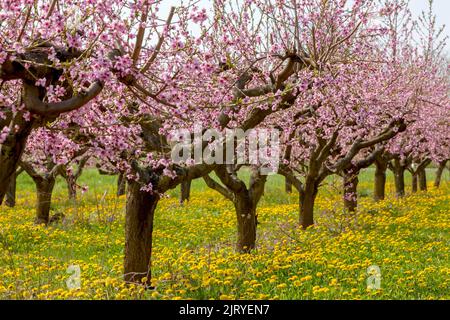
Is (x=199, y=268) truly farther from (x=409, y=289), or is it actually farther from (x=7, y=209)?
(x=7, y=209)

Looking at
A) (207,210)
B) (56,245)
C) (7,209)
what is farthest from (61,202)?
(56,245)

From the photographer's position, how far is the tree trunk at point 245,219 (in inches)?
478

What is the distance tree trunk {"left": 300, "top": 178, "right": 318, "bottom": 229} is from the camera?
16.0 m

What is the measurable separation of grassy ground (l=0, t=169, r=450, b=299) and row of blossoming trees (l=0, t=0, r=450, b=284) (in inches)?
36.0

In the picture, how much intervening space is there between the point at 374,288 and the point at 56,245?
820 cm

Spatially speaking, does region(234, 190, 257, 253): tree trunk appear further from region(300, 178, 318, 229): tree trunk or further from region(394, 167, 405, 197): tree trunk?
region(394, 167, 405, 197): tree trunk

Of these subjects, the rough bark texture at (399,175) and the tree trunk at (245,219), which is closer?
the tree trunk at (245,219)

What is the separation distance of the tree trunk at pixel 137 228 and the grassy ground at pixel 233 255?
454 mm

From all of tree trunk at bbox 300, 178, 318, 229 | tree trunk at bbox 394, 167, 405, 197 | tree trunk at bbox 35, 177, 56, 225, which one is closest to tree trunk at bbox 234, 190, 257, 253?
tree trunk at bbox 300, 178, 318, 229

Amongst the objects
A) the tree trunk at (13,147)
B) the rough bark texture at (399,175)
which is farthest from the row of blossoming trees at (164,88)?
the rough bark texture at (399,175)

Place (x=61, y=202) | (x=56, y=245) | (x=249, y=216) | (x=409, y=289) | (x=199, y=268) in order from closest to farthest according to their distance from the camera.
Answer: (x=409, y=289)
(x=199, y=268)
(x=249, y=216)
(x=56, y=245)
(x=61, y=202)

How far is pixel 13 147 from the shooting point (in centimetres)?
635

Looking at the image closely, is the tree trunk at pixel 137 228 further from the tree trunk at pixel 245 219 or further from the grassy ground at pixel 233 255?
the tree trunk at pixel 245 219
